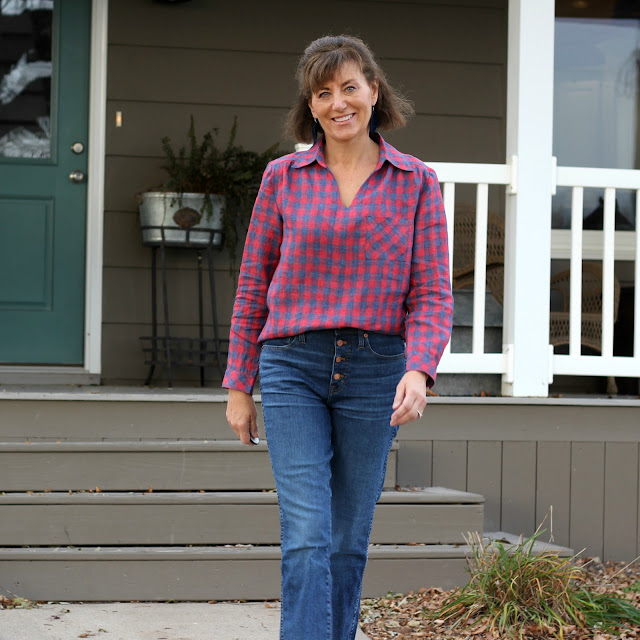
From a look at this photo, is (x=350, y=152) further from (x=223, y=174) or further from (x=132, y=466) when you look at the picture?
(x=223, y=174)

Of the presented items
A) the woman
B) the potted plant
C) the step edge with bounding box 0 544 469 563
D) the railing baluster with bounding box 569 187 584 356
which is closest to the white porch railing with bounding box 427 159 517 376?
the railing baluster with bounding box 569 187 584 356

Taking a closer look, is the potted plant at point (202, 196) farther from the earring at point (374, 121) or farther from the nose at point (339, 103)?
the nose at point (339, 103)

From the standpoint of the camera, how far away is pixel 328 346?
2168mm

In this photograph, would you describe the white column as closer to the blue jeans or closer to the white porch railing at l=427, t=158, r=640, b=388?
the white porch railing at l=427, t=158, r=640, b=388

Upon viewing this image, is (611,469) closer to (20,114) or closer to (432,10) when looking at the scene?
(432,10)

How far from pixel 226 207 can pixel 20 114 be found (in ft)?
4.11

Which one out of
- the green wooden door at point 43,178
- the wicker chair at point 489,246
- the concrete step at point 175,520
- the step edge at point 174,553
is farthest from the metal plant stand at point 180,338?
the step edge at point 174,553

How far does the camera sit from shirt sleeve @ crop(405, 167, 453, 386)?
2.21m

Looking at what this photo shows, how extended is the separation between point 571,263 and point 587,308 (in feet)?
3.89

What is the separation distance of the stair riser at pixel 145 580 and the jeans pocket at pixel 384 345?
1.68m

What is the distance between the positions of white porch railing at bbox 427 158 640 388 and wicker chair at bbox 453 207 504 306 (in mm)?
862

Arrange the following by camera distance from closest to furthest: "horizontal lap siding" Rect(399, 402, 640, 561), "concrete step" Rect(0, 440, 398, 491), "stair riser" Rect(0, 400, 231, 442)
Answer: "concrete step" Rect(0, 440, 398, 491)
"stair riser" Rect(0, 400, 231, 442)
"horizontal lap siding" Rect(399, 402, 640, 561)

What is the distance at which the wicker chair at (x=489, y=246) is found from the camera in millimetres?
5496

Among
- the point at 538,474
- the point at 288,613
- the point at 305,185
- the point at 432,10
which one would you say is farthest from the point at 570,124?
A: the point at 288,613
